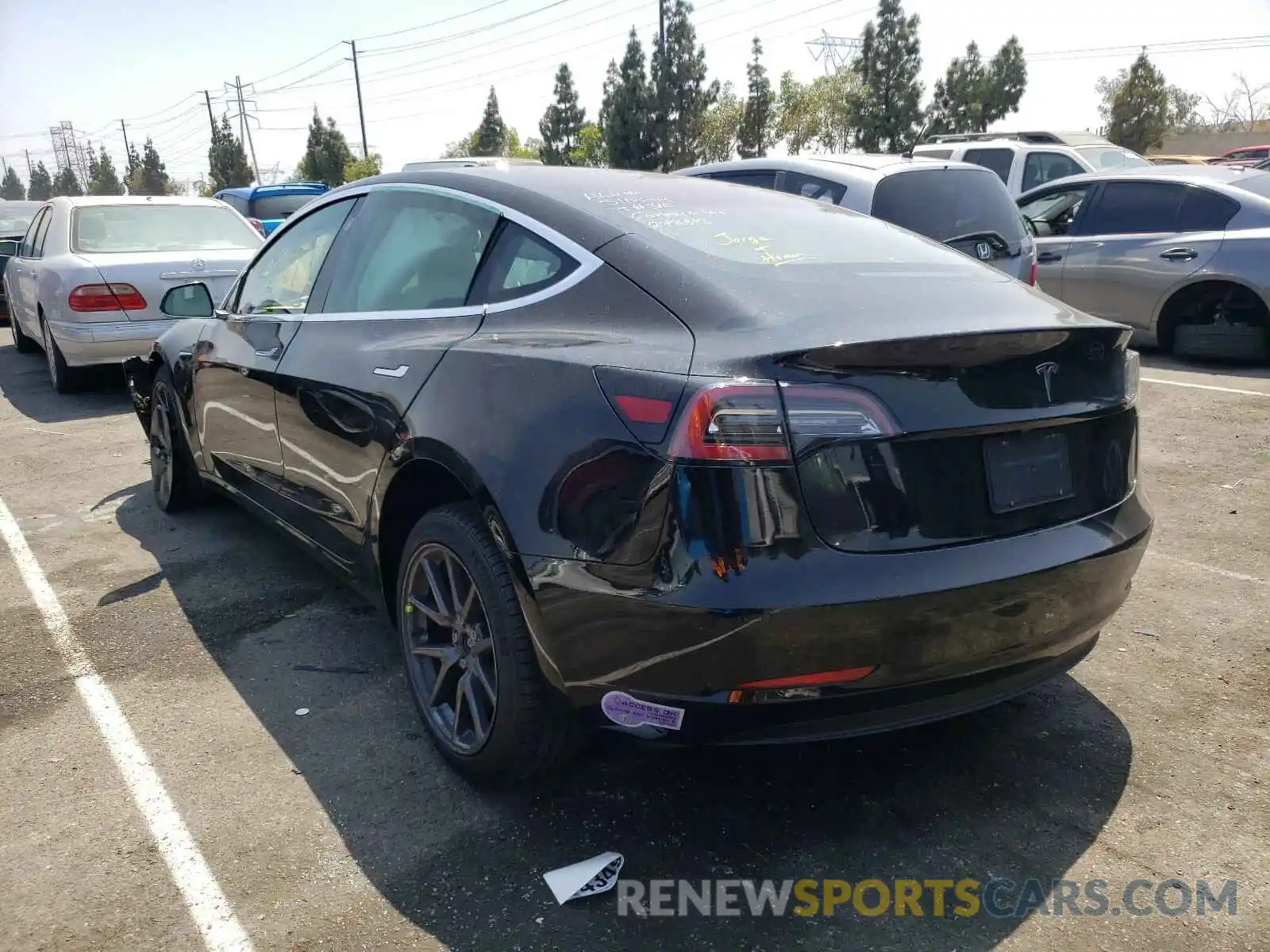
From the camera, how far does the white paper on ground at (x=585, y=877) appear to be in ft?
7.66

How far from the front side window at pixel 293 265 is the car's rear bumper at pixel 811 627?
193 cm

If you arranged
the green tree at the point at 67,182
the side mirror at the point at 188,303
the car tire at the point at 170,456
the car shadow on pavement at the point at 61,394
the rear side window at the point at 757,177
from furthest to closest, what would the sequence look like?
1. the green tree at the point at 67,182
2. the car shadow on pavement at the point at 61,394
3. the rear side window at the point at 757,177
4. the car tire at the point at 170,456
5. the side mirror at the point at 188,303

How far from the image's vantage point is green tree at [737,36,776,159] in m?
47.2

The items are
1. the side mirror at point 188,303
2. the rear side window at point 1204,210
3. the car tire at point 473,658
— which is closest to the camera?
the car tire at point 473,658

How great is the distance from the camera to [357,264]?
138 inches

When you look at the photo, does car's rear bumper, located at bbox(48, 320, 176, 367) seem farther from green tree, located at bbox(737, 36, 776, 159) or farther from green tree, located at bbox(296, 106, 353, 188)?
green tree, located at bbox(296, 106, 353, 188)

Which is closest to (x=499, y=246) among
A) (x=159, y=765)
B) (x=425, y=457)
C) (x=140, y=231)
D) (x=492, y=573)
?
(x=425, y=457)

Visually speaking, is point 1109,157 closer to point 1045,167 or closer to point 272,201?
point 1045,167

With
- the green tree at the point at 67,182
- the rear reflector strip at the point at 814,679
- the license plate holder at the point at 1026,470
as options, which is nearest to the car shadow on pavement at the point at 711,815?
the rear reflector strip at the point at 814,679

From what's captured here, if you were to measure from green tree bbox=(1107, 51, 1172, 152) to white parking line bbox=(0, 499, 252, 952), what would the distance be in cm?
4840

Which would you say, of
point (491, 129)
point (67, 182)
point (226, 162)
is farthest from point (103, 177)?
point (491, 129)

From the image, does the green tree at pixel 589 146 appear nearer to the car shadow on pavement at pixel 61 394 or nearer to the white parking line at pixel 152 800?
the car shadow on pavement at pixel 61 394

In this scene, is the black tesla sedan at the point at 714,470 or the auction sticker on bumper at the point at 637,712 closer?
the black tesla sedan at the point at 714,470

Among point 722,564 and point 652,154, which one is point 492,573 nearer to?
point 722,564
